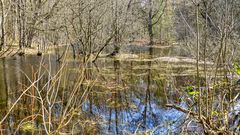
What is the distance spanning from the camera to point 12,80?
1092 centimetres

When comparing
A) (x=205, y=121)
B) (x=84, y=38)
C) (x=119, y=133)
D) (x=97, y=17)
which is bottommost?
(x=119, y=133)

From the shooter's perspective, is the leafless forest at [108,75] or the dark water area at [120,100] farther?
the dark water area at [120,100]

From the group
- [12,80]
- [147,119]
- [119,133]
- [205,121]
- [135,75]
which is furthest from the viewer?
[135,75]

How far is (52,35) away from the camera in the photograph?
19.0 meters

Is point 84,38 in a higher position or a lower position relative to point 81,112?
higher

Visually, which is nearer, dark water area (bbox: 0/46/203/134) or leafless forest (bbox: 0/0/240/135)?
leafless forest (bbox: 0/0/240/135)

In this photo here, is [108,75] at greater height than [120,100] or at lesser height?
greater

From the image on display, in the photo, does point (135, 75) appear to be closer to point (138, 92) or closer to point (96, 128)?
point (138, 92)

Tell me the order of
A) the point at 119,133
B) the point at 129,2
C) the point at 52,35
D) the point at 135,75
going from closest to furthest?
the point at 119,133 < the point at 135,75 < the point at 52,35 < the point at 129,2

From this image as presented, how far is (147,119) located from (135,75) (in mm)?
5880

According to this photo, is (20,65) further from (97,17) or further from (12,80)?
(97,17)

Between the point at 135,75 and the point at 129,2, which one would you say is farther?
the point at 129,2

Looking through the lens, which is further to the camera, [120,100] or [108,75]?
[108,75]

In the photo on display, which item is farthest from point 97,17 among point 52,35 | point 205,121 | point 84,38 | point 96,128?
point 205,121
